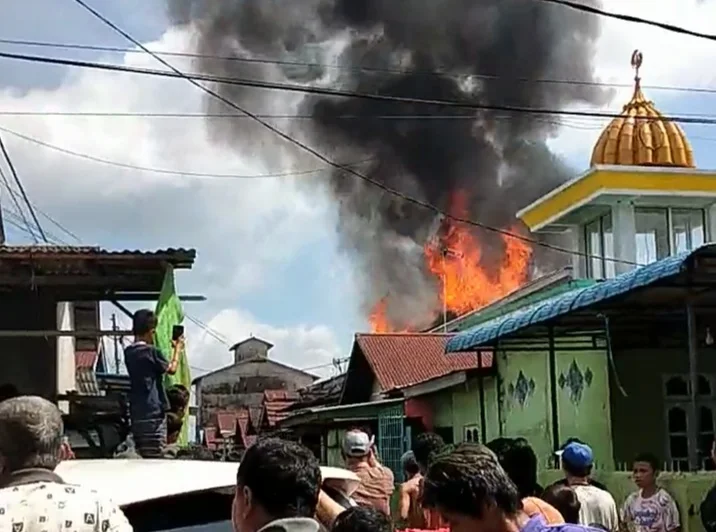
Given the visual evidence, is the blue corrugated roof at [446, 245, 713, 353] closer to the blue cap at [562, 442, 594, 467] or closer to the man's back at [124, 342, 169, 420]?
the blue cap at [562, 442, 594, 467]

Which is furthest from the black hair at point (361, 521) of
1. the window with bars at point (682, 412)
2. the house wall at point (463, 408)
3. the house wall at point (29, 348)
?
the house wall at point (463, 408)

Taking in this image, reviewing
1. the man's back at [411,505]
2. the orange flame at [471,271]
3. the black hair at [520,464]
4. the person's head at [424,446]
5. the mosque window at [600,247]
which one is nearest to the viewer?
the black hair at [520,464]

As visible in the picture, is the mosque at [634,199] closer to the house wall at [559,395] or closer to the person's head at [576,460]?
the house wall at [559,395]

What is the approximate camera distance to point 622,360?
17094mm

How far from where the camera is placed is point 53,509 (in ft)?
11.2

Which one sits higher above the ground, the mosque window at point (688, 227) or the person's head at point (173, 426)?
the mosque window at point (688, 227)

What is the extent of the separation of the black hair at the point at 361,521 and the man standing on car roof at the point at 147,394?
5608 mm

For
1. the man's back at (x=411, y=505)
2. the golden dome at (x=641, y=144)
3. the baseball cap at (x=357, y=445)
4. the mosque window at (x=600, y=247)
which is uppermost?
the golden dome at (x=641, y=144)

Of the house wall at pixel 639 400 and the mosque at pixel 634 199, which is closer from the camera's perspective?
the house wall at pixel 639 400

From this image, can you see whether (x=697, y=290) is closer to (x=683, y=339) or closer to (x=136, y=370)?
(x=683, y=339)

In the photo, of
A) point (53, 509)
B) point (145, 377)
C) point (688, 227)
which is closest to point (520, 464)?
point (53, 509)

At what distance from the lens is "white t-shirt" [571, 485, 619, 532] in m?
7.08

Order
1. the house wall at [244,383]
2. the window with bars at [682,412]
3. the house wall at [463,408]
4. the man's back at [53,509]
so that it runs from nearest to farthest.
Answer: the man's back at [53,509] < the window with bars at [682,412] < the house wall at [463,408] < the house wall at [244,383]

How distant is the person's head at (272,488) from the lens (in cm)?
322
